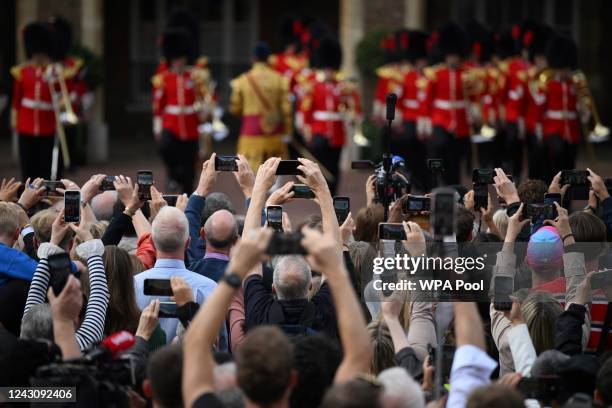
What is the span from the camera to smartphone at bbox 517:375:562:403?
412 cm

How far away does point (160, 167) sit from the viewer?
16.6 meters

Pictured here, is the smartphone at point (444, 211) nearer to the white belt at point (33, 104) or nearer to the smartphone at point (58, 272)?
the smartphone at point (58, 272)

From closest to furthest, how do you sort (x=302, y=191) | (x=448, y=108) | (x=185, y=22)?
(x=302, y=191), (x=448, y=108), (x=185, y=22)

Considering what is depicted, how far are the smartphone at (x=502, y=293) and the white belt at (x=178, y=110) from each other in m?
8.03

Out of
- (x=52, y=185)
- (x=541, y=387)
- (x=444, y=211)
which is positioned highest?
(x=444, y=211)

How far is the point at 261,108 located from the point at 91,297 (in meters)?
7.64

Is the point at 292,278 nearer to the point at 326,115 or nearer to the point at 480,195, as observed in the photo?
the point at 480,195

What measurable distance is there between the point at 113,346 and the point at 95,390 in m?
0.13

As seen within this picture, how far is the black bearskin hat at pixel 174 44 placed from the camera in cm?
1230

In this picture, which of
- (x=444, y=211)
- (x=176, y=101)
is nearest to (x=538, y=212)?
(x=444, y=211)

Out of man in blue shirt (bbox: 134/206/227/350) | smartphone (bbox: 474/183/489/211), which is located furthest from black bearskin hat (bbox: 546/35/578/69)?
A: man in blue shirt (bbox: 134/206/227/350)

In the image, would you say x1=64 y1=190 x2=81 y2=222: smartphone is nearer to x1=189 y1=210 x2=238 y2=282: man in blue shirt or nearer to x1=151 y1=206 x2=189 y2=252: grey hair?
x1=151 y1=206 x2=189 y2=252: grey hair

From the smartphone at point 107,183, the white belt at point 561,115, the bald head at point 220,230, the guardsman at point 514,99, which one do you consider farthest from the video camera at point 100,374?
the guardsman at point 514,99

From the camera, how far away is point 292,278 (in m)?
4.83
